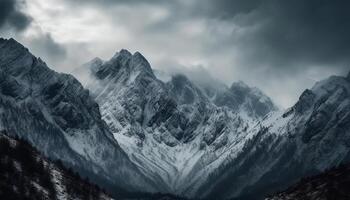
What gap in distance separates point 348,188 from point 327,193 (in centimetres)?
513

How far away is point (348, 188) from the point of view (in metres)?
190

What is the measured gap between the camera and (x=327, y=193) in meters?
191

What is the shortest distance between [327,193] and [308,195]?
7.69m

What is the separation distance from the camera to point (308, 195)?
197m

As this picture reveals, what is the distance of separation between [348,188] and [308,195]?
38.5 ft
